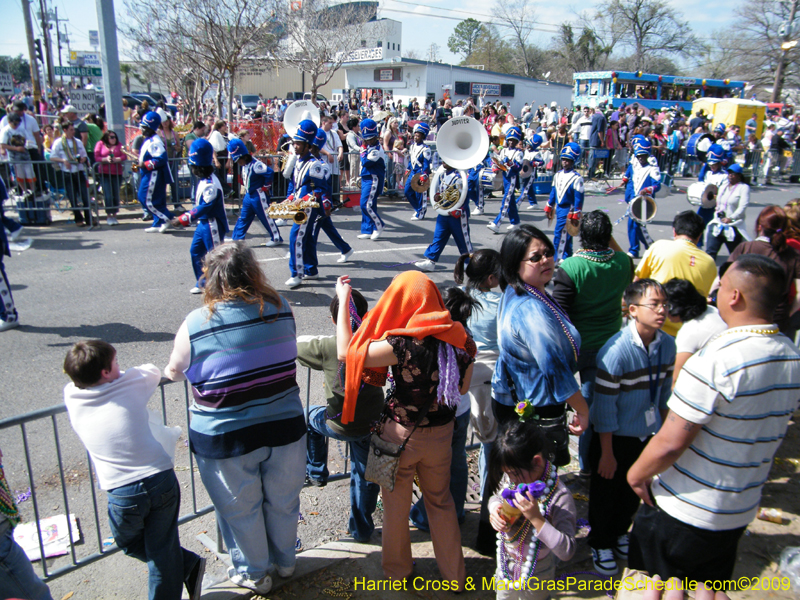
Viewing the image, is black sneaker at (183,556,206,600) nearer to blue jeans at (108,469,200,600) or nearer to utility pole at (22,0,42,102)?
blue jeans at (108,469,200,600)

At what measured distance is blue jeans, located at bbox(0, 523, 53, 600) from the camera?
232cm

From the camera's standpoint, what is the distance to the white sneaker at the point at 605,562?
3.11 metres

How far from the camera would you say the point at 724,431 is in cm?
218

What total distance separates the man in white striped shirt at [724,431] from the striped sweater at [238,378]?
5.19 ft

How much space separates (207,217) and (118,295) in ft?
5.46

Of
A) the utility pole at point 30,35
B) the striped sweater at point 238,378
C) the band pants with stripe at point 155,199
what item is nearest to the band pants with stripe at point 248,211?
the band pants with stripe at point 155,199

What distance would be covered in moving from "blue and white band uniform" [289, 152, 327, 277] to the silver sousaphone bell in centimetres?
158

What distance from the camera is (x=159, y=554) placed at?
8.57 feet

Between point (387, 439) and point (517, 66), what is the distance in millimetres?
73350

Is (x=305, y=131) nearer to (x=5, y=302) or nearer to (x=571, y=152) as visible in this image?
(x=571, y=152)

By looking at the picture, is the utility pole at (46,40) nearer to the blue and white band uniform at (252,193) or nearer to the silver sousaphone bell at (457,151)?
the blue and white band uniform at (252,193)

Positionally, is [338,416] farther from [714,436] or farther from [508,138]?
[508,138]

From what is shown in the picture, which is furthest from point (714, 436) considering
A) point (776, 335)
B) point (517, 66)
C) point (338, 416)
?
point (517, 66)

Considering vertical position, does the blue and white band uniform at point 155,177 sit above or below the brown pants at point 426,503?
above
